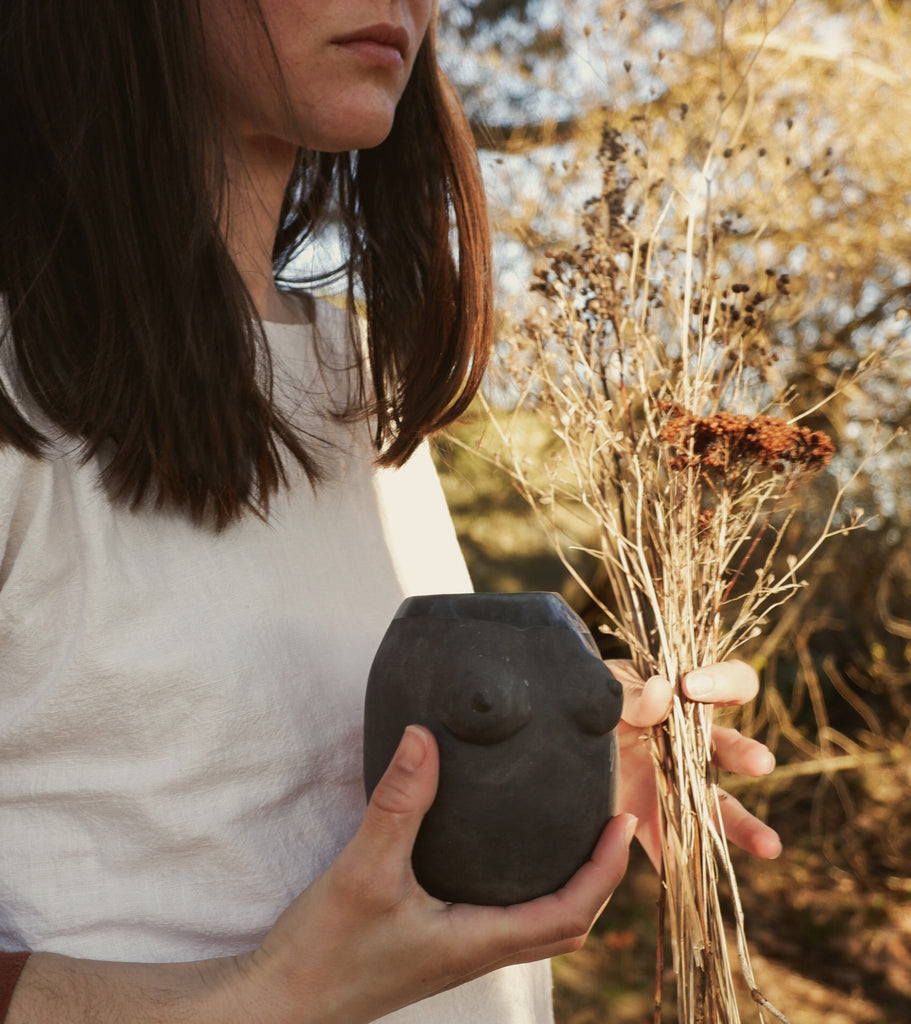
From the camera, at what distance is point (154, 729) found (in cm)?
93

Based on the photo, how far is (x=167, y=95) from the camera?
3.08 ft

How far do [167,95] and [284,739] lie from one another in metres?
0.64

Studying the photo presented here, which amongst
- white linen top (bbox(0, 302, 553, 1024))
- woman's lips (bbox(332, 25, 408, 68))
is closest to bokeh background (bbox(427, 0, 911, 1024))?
woman's lips (bbox(332, 25, 408, 68))

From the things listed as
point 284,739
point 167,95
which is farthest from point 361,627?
point 167,95

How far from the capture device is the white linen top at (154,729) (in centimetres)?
90

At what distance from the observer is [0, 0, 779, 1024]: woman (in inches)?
32.9

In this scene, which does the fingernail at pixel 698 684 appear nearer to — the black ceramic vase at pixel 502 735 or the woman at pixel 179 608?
the woman at pixel 179 608

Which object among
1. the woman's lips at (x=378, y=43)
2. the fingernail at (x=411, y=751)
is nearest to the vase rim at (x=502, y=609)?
the fingernail at (x=411, y=751)

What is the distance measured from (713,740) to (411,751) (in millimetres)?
563

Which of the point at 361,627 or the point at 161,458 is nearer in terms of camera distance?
the point at 161,458

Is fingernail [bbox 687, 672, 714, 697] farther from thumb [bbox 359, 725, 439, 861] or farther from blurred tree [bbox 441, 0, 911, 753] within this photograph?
blurred tree [bbox 441, 0, 911, 753]

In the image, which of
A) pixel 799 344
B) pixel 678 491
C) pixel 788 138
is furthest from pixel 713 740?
pixel 799 344

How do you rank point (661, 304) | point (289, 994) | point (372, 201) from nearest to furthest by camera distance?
point (289, 994) → point (372, 201) → point (661, 304)

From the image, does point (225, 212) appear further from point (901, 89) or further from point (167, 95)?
point (901, 89)
